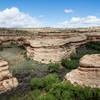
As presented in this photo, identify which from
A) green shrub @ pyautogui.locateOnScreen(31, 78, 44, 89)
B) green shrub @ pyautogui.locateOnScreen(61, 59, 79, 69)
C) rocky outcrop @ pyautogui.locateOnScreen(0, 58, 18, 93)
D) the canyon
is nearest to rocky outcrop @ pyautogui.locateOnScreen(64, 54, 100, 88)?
green shrub @ pyautogui.locateOnScreen(31, 78, 44, 89)

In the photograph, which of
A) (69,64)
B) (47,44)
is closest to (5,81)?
(69,64)

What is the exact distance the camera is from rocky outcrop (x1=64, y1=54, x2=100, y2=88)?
10984 millimetres

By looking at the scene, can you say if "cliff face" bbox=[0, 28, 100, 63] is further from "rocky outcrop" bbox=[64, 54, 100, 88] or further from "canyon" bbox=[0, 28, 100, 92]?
"rocky outcrop" bbox=[64, 54, 100, 88]

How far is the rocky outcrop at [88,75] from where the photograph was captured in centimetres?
1098

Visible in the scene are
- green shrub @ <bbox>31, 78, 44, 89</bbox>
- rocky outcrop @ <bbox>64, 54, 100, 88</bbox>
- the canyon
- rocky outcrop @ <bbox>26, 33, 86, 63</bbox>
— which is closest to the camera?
rocky outcrop @ <bbox>64, 54, 100, 88</bbox>

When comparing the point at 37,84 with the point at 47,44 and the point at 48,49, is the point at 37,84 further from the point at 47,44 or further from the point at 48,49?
the point at 47,44

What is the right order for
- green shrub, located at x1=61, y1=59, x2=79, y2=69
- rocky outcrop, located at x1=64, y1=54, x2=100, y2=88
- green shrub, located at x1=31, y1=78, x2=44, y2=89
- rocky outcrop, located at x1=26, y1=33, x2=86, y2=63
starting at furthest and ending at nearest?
rocky outcrop, located at x1=26, y1=33, x2=86, y2=63 → green shrub, located at x1=61, y1=59, x2=79, y2=69 → green shrub, located at x1=31, y1=78, x2=44, y2=89 → rocky outcrop, located at x1=64, y1=54, x2=100, y2=88

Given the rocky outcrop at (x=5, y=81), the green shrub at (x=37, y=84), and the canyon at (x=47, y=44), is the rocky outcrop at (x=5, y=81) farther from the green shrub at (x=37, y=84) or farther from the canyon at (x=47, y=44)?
the canyon at (x=47, y=44)

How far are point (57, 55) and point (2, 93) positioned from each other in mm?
11863

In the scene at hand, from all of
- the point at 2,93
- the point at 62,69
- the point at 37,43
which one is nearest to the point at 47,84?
the point at 2,93

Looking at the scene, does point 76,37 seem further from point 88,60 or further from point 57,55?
point 88,60

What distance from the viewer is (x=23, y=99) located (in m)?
11.9

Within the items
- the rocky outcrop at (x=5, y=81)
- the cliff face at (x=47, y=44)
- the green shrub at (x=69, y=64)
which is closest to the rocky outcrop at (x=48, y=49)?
the cliff face at (x=47, y=44)

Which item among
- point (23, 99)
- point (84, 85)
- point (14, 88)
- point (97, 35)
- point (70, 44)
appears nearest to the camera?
point (84, 85)
